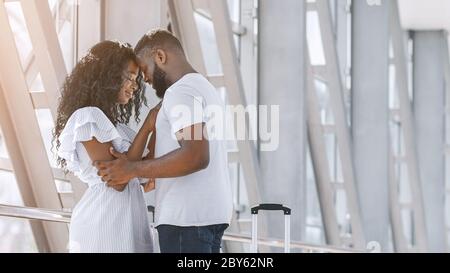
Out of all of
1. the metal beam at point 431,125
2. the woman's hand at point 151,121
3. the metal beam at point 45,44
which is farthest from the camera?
the metal beam at point 431,125

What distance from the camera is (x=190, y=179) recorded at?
3066 mm

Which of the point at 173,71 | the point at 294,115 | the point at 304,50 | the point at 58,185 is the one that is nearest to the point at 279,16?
the point at 304,50

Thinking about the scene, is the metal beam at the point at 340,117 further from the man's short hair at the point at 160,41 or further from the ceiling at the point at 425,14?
the man's short hair at the point at 160,41

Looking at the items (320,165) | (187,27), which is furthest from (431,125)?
(187,27)

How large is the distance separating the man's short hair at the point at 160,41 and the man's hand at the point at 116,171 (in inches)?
16.4

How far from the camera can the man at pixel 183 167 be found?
2.98m

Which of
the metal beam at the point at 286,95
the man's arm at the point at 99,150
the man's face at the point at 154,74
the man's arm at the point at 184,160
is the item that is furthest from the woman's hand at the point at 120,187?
the metal beam at the point at 286,95

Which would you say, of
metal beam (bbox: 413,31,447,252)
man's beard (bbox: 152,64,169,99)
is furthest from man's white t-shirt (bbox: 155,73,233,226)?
metal beam (bbox: 413,31,447,252)

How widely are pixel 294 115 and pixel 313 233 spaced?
3734 millimetres

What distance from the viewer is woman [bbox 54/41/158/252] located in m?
3.02

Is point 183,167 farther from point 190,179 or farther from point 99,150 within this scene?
point 99,150

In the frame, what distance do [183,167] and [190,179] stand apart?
10 centimetres

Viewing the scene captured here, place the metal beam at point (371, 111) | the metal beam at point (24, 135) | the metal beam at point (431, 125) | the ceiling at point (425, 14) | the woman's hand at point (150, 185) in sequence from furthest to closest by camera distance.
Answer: the metal beam at point (431, 125), the ceiling at point (425, 14), the metal beam at point (371, 111), the metal beam at point (24, 135), the woman's hand at point (150, 185)

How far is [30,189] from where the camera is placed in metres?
5.95
